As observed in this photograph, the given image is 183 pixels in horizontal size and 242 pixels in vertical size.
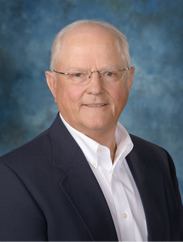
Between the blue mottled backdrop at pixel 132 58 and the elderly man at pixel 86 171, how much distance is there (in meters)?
2.04

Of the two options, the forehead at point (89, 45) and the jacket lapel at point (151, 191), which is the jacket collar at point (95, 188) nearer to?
the jacket lapel at point (151, 191)

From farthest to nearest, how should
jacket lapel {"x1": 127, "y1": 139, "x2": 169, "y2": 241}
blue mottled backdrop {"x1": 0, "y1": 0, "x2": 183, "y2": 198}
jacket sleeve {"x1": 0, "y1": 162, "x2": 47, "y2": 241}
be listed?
1. blue mottled backdrop {"x1": 0, "y1": 0, "x2": 183, "y2": 198}
2. jacket lapel {"x1": 127, "y1": 139, "x2": 169, "y2": 241}
3. jacket sleeve {"x1": 0, "y1": 162, "x2": 47, "y2": 241}

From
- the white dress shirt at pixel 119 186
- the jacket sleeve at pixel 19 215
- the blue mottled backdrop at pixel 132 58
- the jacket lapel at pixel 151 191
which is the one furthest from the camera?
the blue mottled backdrop at pixel 132 58

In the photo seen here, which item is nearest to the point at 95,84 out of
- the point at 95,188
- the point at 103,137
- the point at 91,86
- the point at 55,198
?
the point at 91,86

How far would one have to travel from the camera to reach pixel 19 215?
2096 millimetres

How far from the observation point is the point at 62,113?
2588 mm

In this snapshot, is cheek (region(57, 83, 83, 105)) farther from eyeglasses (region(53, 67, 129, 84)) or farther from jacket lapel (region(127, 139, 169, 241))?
jacket lapel (region(127, 139, 169, 241))

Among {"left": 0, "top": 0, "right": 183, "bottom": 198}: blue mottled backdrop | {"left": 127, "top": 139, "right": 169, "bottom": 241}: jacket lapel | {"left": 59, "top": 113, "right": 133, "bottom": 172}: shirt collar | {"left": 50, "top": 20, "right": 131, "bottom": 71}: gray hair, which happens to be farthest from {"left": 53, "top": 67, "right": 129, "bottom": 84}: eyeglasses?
{"left": 0, "top": 0, "right": 183, "bottom": 198}: blue mottled backdrop

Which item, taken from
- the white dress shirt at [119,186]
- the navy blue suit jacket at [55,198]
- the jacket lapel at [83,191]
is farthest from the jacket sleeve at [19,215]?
the white dress shirt at [119,186]

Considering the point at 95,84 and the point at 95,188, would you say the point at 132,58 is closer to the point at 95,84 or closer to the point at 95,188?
the point at 95,84

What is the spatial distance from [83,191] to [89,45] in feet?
3.16

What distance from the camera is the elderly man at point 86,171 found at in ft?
6.96

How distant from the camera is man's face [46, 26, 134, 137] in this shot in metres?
2.35

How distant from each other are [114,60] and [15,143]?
2763mm
